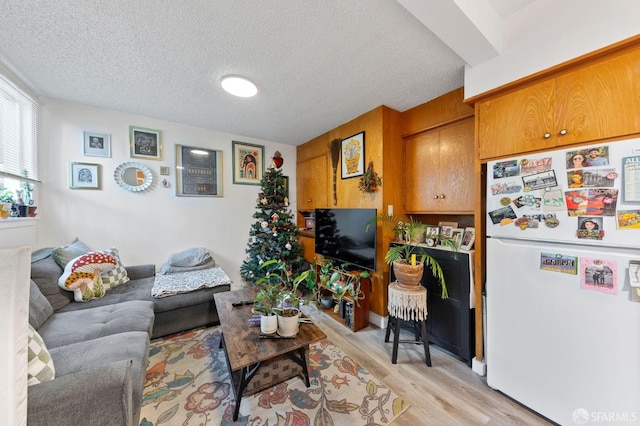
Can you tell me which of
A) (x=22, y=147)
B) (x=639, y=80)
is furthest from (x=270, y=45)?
(x=22, y=147)

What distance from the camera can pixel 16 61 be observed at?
5.88ft

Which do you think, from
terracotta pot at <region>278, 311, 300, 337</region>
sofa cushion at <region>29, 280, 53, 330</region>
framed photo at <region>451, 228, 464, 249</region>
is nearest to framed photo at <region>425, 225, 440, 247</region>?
framed photo at <region>451, 228, 464, 249</region>

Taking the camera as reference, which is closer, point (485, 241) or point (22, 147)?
point (485, 241)

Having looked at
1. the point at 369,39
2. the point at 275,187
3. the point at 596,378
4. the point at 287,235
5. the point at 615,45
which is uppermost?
the point at 369,39

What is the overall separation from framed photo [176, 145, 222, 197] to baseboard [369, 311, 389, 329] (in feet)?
9.05

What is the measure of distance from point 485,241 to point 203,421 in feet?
7.62

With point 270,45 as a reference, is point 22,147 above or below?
below

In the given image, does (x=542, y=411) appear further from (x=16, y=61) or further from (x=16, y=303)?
(x=16, y=61)

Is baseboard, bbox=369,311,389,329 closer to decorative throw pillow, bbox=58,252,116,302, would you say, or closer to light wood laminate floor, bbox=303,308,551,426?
light wood laminate floor, bbox=303,308,551,426

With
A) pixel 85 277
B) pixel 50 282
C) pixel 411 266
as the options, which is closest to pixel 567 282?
pixel 411 266

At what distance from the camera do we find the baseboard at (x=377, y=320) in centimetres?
243

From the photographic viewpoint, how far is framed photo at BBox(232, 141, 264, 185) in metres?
3.53

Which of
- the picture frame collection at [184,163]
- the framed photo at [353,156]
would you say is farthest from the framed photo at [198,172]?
the framed photo at [353,156]

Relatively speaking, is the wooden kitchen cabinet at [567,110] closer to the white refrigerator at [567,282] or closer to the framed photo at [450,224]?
the white refrigerator at [567,282]
